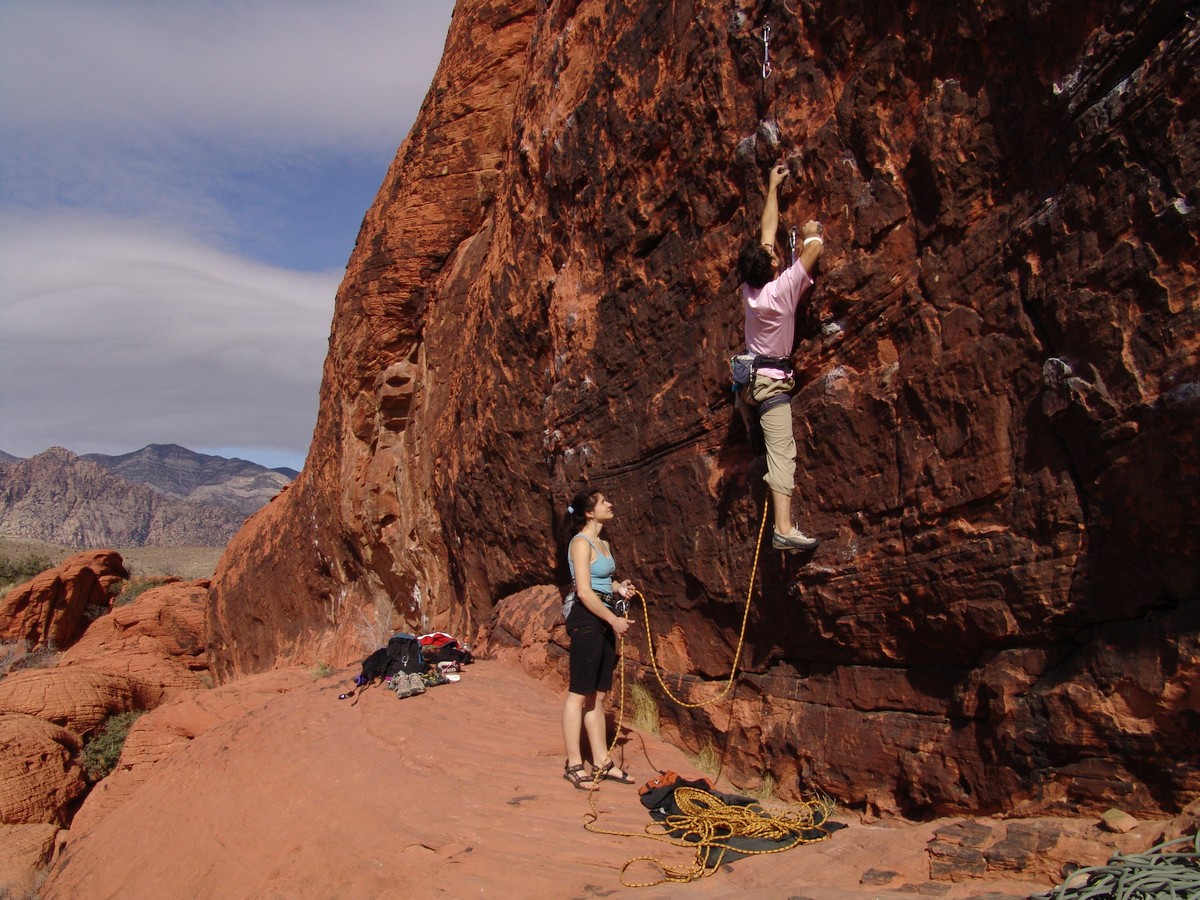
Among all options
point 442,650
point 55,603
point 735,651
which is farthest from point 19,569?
point 735,651

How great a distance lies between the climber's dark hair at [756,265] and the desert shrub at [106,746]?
34.7 ft

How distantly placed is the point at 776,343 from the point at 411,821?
3.47m

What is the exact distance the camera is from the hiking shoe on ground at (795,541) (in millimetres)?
4969

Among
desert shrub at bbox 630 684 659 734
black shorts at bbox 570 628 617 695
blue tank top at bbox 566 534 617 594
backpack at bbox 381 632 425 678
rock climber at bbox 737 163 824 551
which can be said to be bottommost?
desert shrub at bbox 630 684 659 734

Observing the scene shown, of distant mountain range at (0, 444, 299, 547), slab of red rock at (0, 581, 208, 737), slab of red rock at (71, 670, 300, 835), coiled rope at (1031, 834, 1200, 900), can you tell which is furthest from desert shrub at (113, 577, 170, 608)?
distant mountain range at (0, 444, 299, 547)

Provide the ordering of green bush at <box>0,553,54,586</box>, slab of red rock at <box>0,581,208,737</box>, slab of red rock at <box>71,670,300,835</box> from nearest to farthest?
slab of red rock at <box>71,670,300,835</box> → slab of red rock at <box>0,581,208,737</box> → green bush at <box>0,553,54,586</box>

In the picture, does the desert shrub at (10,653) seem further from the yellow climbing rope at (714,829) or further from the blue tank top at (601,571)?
the yellow climbing rope at (714,829)

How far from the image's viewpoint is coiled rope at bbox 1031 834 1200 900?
2705 mm

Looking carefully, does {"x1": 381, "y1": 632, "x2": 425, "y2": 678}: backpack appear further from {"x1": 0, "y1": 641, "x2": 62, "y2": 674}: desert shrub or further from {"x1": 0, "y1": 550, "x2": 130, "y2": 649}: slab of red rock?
{"x1": 0, "y1": 550, "x2": 130, "y2": 649}: slab of red rock

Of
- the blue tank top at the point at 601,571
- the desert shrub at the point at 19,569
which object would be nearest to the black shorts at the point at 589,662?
the blue tank top at the point at 601,571

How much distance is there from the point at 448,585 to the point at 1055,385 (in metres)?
9.42

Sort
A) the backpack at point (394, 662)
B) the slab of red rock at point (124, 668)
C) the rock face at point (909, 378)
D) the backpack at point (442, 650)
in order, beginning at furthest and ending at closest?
the slab of red rock at point (124, 668), the backpack at point (442, 650), the backpack at point (394, 662), the rock face at point (909, 378)

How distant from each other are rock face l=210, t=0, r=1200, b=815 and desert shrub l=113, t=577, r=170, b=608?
68.0ft

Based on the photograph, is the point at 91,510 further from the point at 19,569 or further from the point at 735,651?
the point at 735,651
